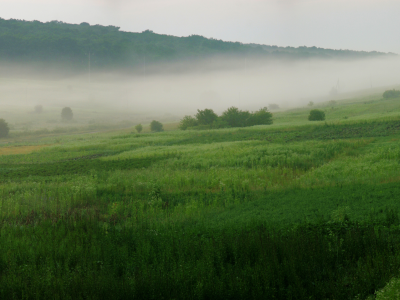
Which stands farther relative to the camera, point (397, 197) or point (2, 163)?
point (2, 163)

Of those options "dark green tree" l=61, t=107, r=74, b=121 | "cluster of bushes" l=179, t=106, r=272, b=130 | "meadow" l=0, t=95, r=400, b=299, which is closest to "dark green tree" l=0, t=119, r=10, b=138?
"cluster of bushes" l=179, t=106, r=272, b=130

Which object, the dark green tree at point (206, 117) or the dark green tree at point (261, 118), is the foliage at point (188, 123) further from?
the dark green tree at point (261, 118)

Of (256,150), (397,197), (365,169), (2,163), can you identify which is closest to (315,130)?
(256,150)

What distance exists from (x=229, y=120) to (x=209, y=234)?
229 feet

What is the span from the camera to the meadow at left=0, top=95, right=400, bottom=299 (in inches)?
322

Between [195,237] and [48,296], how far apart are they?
4.93m

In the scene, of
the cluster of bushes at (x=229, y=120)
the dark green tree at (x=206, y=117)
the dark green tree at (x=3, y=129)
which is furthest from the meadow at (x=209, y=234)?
the dark green tree at (x=3, y=129)

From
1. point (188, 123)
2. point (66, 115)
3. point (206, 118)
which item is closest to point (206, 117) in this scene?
point (206, 118)

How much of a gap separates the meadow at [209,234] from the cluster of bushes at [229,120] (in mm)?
53091

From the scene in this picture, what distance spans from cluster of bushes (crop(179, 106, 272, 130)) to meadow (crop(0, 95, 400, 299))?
5309 centimetres

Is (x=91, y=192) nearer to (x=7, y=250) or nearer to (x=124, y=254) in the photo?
(x=7, y=250)

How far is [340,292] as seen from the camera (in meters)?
7.49

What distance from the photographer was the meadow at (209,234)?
8.17 m

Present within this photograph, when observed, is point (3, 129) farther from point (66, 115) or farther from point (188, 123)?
point (66, 115)
